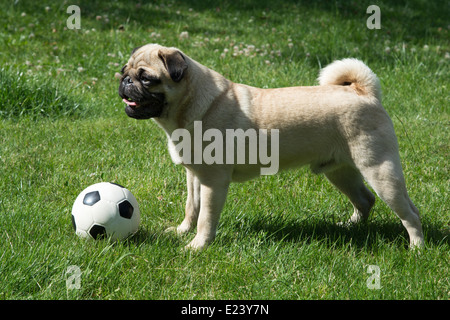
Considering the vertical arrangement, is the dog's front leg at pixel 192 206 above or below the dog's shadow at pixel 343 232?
above

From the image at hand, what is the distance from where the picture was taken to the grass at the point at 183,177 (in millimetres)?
3172

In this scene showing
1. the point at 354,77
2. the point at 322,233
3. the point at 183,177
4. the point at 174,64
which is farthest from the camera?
the point at 183,177

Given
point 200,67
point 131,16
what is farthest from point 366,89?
point 131,16

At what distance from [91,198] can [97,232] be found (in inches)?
9.6

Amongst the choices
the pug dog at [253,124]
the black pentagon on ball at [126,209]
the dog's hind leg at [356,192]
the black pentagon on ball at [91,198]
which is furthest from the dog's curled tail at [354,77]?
the black pentagon on ball at [91,198]

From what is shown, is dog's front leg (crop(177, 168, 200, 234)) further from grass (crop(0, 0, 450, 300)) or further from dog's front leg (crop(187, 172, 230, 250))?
dog's front leg (crop(187, 172, 230, 250))

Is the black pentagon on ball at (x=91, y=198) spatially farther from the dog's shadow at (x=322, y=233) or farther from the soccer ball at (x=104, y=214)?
the dog's shadow at (x=322, y=233)

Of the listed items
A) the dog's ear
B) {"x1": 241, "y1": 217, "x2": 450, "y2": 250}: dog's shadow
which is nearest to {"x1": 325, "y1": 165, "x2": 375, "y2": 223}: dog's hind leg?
{"x1": 241, "y1": 217, "x2": 450, "y2": 250}: dog's shadow

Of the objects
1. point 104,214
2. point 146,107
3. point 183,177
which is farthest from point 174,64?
point 183,177

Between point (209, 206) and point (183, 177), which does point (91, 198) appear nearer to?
point (209, 206)

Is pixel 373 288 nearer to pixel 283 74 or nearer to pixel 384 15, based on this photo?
pixel 283 74

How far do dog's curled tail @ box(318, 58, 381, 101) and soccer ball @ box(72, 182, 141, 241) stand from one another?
173 cm

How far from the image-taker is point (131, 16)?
9.48 metres

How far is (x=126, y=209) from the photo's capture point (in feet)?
11.7
